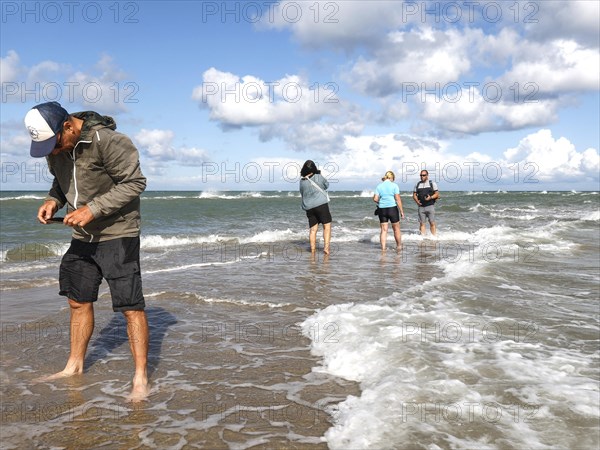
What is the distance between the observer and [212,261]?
10516mm

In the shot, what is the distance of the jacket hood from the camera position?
3.21 metres

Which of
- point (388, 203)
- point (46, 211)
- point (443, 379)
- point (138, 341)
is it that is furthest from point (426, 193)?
point (46, 211)

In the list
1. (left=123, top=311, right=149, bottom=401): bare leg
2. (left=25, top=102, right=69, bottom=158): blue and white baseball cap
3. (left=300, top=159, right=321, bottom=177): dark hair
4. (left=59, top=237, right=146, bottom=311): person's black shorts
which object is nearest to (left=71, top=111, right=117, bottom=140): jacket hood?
(left=25, top=102, right=69, bottom=158): blue and white baseball cap

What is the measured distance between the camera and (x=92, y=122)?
3.26 metres

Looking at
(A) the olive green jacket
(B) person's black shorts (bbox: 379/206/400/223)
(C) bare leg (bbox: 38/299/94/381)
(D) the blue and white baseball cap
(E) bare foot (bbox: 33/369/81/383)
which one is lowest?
(E) bare foot (bbox: 33/369/81/383)

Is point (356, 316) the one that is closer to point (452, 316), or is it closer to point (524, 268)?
point (452, 316)

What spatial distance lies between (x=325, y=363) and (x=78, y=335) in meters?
2.09

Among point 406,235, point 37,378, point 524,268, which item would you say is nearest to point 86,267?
point 37,378

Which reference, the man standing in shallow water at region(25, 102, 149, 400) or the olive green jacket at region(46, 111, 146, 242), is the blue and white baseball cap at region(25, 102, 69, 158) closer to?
the man standing in shallow water at region(25, 102, 149, 400)

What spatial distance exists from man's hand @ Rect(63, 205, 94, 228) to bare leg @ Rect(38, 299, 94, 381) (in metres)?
1.00

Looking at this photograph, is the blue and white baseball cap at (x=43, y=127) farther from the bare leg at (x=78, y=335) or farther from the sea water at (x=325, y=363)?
the sea water at (x=325, y=363)

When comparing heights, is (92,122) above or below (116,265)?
above

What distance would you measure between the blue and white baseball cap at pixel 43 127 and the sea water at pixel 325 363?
1.80 meters

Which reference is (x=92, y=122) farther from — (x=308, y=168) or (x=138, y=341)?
(x=308, y=168)
